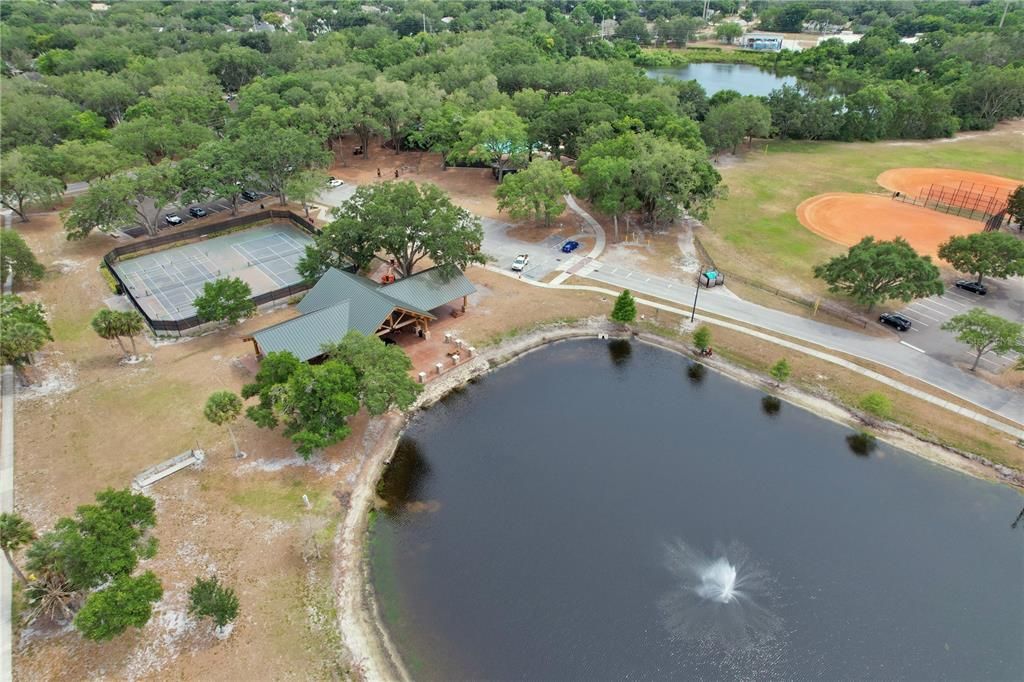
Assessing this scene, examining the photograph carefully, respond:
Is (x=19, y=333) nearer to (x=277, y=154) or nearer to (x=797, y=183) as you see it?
(x=277, y=154)

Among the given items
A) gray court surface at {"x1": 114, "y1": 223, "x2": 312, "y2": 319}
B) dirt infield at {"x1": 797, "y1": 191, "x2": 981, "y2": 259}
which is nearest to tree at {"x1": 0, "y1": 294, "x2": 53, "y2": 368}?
gray court surface at {"x1": 114, "y1": 223, "x2": 312, "y2": 319}

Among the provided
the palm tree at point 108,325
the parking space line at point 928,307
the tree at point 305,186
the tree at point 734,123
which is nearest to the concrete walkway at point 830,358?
the parking space line at point 928,307

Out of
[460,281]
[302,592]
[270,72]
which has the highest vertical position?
[270,72]

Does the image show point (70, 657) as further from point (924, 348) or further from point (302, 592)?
point (924, 348)

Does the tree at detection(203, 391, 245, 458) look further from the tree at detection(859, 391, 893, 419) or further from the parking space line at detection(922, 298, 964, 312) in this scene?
the parking space line at detection(922, 298, 964, 312)

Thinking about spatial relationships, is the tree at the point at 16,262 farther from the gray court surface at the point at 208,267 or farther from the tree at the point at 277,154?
the tree at the point at 277,154

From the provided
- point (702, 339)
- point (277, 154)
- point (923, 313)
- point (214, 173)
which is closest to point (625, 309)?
point (702, 339)

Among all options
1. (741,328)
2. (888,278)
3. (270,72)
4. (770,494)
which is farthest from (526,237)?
(270,72)

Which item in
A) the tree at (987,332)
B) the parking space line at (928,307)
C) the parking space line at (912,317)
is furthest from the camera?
the parking space line at (928,307)
